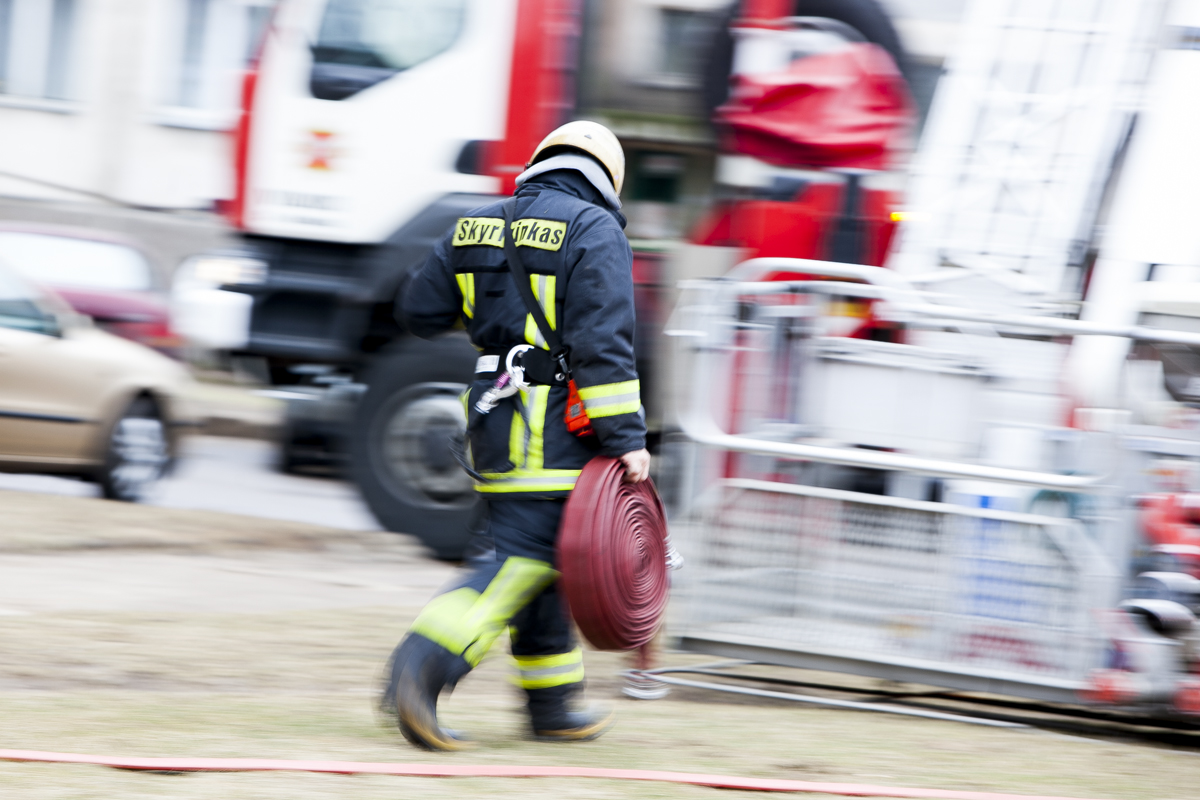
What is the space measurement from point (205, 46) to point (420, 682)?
58.2 feet

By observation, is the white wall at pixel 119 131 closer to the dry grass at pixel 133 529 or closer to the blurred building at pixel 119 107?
the blurred building at pixel 119 107

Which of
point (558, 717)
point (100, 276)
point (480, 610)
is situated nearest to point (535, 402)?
point (480, 610)

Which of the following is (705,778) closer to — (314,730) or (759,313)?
(314,730)

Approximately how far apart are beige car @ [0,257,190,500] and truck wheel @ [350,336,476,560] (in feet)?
7.02

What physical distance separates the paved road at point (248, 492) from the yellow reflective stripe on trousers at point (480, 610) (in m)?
4.35

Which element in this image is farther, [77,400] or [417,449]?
[77,400]

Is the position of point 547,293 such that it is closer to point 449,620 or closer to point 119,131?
point 449,620

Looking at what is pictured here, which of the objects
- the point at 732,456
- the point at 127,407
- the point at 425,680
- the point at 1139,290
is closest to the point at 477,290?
the point at 425,680

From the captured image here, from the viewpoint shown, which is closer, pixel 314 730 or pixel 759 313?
pixel 314 730

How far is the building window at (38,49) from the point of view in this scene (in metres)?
19.7

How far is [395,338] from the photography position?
7.00 metres

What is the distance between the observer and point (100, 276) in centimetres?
1177

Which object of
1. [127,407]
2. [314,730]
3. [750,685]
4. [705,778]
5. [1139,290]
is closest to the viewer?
[705,778]

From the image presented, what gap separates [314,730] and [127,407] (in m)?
4.96
